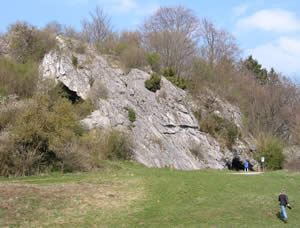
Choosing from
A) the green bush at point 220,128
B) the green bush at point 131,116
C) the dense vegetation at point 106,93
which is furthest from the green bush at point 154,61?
the green bush at point 131,116

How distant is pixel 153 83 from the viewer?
39719mm

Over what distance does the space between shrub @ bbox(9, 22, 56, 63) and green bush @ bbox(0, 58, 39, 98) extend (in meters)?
2.64

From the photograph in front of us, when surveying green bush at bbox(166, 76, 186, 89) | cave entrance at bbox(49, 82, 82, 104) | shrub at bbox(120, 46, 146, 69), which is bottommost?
cave entrance at bbox(49, 82, 82, 104)

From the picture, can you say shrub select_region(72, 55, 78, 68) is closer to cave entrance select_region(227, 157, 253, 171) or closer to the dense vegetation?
the dense vegetation

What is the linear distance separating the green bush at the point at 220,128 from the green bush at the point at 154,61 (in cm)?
998

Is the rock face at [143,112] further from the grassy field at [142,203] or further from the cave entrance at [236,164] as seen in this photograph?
the grassy field at [142,203]

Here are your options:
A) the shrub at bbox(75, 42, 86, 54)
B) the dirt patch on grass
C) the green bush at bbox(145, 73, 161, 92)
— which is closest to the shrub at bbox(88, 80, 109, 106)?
the green bush at bbox(145, 73, 161, 92)

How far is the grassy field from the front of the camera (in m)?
13.3

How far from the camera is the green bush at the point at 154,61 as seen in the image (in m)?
44.9

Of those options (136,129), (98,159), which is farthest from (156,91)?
(98,159)

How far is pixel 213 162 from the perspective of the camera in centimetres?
3781

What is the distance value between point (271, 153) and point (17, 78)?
3165cm

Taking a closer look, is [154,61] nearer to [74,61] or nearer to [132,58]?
[132,58]

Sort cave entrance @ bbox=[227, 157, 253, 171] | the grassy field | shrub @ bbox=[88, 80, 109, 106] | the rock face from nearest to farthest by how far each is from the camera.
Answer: the grassy field
the rock face
shrub @ bbox=[88, 80, 109, 106]
cave entrance @ bbox=[227, 157, 253, 171]
